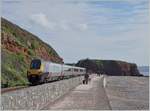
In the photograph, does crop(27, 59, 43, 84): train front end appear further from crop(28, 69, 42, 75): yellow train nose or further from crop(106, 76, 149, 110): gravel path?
crop(106, 76, 149, 110): gravel path

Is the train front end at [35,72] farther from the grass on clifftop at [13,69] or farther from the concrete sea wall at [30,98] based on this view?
the concrete sea wall at [30,98]

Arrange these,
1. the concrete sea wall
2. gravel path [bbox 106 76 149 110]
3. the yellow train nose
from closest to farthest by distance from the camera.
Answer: the concrete sea wall, gravel path [bbox 106 76 149 110], the yellow train nose

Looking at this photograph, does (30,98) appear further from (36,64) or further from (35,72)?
(36,64)

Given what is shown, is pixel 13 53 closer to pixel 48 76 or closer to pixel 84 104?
pixel 48 76

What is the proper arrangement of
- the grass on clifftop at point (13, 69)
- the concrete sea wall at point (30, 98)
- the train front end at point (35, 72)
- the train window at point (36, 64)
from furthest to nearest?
the train window at point (36, 64), the grass on clifftop at point (13, 69), the train front end at point (35, 72), the concrete sea wall at point (30, 98)

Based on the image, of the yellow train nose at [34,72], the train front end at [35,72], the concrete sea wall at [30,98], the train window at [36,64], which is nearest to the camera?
the concrete sea wall at [30,98]

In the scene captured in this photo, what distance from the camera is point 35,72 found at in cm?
3900

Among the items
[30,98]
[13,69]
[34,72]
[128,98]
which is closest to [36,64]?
[34,72]

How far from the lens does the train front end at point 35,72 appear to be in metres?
38.2

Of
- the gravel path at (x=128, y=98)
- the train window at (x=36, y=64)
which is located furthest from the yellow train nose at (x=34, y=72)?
the gravel path at (x=128, y=98)

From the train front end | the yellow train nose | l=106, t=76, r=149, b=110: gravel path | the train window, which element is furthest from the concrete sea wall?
the train window

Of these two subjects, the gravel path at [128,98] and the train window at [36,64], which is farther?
the train window at [36,64]

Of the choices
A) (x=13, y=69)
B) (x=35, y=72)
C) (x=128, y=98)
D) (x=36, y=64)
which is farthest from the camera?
(x=13, y=69)

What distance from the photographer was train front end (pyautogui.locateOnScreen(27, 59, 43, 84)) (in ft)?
125
